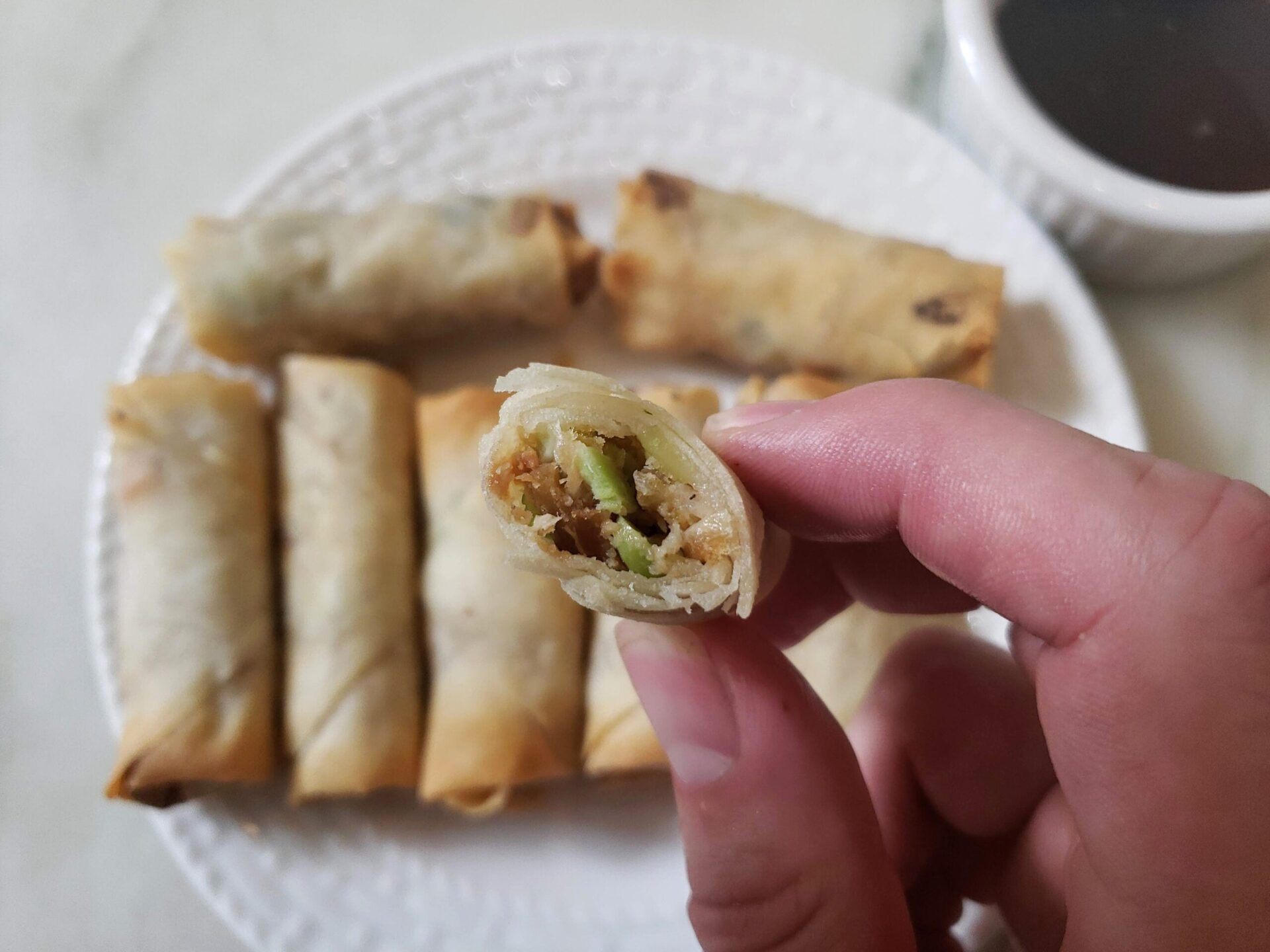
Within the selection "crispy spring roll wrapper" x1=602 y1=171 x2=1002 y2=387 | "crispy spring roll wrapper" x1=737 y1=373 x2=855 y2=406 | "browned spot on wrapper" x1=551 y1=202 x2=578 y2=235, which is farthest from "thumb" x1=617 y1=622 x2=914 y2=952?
"browned spot on wrapper" x1=551 y1=202 x2=578 y2=235

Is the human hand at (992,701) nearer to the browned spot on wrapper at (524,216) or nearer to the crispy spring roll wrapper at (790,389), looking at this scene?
the crispy spring roll wrapper at (790,389)

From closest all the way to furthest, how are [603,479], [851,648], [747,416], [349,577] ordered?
[603,479], [747,416], [851,648], [349,577]

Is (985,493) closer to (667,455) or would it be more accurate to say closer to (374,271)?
(667,455)

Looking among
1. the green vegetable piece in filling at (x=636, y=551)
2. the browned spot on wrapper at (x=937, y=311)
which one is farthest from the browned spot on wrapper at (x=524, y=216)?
the green vegetable piece in filling at (x=636, y=551)

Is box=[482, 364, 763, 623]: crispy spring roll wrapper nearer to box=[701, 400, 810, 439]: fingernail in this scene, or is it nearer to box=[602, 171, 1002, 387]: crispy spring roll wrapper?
box=[701, 400, 810, 439]: fingernail

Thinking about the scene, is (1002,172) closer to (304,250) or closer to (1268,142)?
(1268,142)

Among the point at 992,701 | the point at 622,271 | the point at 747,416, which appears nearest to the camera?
the point at 747,416

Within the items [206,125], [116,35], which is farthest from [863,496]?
[116,35]

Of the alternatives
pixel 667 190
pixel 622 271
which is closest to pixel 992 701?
pixel 622 271
